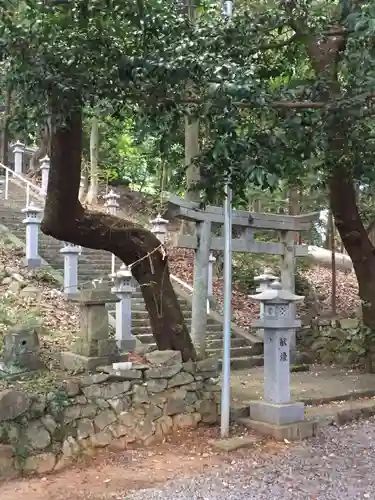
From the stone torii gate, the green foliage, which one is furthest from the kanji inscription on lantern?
the green foliage

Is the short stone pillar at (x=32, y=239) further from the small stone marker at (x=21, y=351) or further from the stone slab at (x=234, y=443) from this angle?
the stone slab at (x=234, y=443)

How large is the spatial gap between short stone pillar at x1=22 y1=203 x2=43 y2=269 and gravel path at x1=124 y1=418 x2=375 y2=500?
6.69 metres

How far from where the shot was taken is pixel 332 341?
11539 millimetres

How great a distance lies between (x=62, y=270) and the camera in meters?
11.7

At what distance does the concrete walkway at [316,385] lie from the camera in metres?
8.03

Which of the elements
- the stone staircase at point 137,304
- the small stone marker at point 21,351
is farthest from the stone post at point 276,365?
the stone staircase at point 137,304

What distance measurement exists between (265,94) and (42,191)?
12638mm

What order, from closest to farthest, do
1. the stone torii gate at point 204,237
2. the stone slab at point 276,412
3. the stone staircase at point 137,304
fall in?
the stone slab at point 276,412 < the stone torii gate at point 204,237 < the stone staircase at point 137,304

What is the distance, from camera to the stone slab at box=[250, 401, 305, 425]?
6.64 m

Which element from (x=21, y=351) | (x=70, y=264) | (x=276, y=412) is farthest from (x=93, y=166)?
(x=276, y=412)

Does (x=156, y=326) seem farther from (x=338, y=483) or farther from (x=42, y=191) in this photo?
(x=42, y=191)

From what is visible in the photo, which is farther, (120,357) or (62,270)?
(62,270)

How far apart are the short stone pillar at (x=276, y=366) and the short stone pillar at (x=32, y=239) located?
5851 mm

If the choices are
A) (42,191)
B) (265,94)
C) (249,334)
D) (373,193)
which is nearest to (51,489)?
(265,94)
